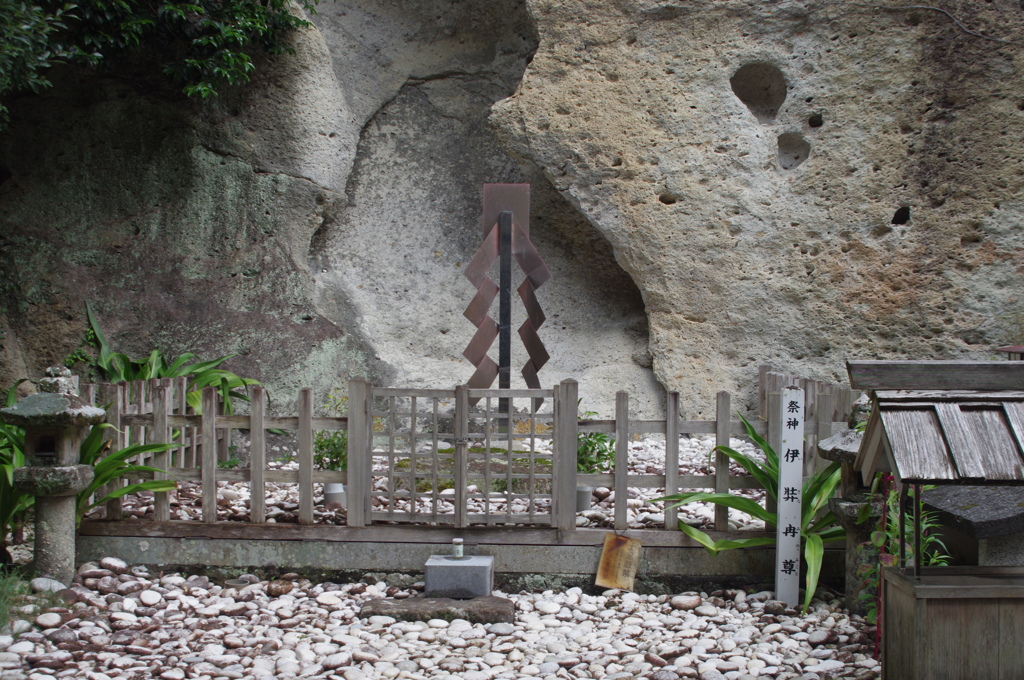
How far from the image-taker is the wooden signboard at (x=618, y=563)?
4.24 m

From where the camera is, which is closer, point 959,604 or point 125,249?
point 959,604

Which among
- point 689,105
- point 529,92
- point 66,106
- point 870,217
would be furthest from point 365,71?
point 870,217

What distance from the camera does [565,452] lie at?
436 centimetres

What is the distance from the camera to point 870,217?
750 cm

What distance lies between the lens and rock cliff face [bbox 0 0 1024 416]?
7.34 meters

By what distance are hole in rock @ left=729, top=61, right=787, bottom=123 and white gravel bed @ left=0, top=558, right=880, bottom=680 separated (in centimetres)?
581

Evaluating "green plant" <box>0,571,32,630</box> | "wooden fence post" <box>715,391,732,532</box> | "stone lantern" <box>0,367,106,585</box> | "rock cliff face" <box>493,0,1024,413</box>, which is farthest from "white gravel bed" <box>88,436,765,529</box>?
"rock cliff face" <box>493,0,1024,413</box>

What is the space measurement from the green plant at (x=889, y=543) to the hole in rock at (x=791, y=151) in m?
5.06

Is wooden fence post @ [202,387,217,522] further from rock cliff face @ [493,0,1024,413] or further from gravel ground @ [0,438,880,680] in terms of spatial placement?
rock cliff face @ [493,0,1024,413]

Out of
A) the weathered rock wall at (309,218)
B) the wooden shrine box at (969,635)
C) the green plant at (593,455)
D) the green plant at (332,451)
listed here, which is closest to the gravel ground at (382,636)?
the wooden shrine box at (969,635)

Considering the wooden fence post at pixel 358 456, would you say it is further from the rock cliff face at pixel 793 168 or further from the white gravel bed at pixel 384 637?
the rock cliff face at pixel 793 168

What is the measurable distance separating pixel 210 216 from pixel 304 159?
1158 millimetres

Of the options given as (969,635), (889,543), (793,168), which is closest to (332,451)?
(889,543)

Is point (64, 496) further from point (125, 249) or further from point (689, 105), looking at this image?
point (689, 105)
